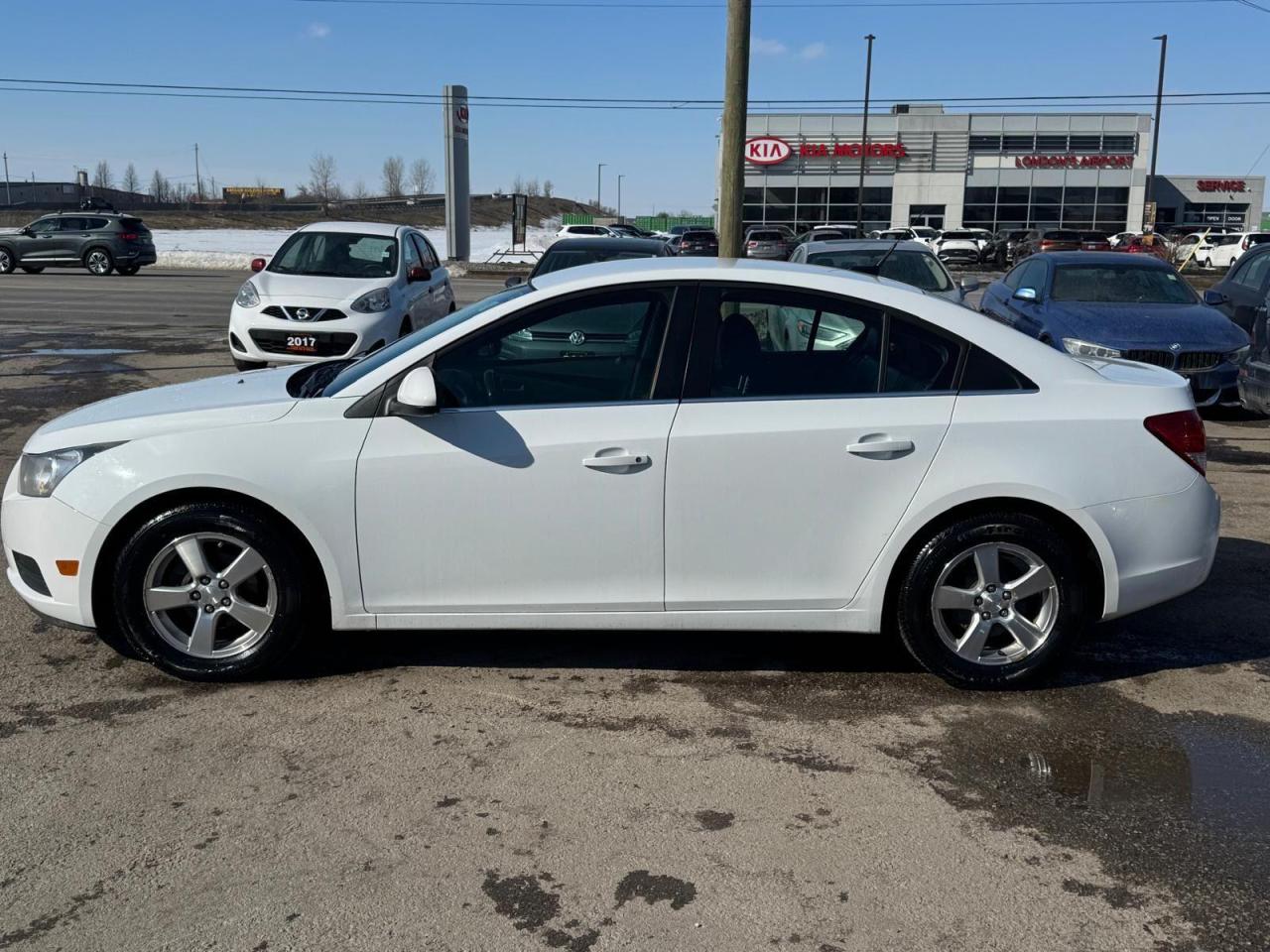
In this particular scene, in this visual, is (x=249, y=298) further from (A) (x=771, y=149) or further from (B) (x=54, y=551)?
(A) (x=771, y=149)

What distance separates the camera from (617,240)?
12836 millimetres

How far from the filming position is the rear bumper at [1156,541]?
4.50 meters

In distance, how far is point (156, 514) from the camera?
14.6ft

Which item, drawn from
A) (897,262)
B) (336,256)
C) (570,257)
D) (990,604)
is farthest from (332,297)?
(990,604)

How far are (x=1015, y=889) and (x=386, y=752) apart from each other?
207 centimetres

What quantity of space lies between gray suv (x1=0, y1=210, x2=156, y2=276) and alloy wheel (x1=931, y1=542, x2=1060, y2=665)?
31717 millimetres

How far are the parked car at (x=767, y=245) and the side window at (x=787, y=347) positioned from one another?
3399cm

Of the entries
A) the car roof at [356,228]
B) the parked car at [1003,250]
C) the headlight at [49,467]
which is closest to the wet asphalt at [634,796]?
the headlight at [49,467]

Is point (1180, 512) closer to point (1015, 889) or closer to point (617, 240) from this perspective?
point (1015, 889)

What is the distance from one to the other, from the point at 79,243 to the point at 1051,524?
32.5 meters

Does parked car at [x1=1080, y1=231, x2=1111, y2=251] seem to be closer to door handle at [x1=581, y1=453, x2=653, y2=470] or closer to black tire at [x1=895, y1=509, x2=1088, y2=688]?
black tire at [x1=895, y1=509, x2=1088, y2=688]

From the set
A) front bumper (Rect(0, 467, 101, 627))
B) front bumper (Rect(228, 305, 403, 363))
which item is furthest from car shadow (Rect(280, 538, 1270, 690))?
front bumper (Rect(228, 305, 403, 363))

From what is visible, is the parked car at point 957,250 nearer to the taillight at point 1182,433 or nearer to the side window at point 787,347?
the taillight at point 1182,433

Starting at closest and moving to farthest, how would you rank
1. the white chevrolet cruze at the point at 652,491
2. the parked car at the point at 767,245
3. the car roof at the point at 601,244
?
the white chevrolet cruze at the point at 652,491
the car roof at the point at 601,244
the parked car at the point at 767,245
